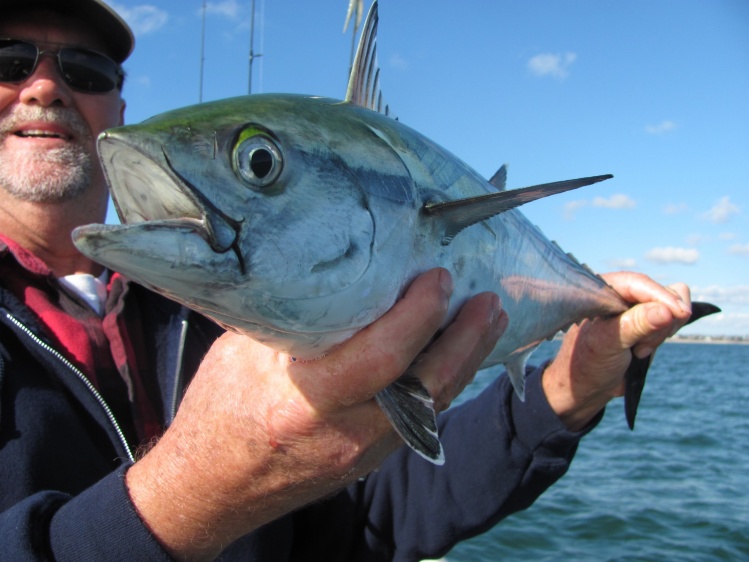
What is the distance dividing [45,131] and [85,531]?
7.07 feet

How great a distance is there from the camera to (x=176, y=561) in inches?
62.5

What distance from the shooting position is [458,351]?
162 cm

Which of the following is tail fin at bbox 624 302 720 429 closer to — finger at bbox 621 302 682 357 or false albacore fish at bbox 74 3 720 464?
finger at bbox 621 302 682 357

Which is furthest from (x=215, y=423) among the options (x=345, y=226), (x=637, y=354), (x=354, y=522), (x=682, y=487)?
(x=682, y=487)

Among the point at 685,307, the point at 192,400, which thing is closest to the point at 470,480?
the point at 685,307

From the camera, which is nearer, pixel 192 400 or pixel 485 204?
pixel 485 204

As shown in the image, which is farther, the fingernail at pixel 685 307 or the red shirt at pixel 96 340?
the fingernail at pixel 685 307

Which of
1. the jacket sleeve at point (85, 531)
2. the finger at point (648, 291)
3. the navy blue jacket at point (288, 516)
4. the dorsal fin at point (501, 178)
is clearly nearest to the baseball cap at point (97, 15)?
the navy blue jacket at point (288, 516)

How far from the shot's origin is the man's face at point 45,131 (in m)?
2.85

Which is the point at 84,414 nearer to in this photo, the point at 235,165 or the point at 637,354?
the point at 235,165

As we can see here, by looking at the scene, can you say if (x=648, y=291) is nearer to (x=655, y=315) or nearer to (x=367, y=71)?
(x=655, y=315)

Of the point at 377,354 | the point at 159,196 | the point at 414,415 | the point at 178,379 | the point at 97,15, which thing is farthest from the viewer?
the point at 97,15

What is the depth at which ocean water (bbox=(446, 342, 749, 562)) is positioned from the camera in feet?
23.7

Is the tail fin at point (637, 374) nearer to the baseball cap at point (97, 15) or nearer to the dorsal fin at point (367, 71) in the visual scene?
the dorsal fin at point (367, 71)
